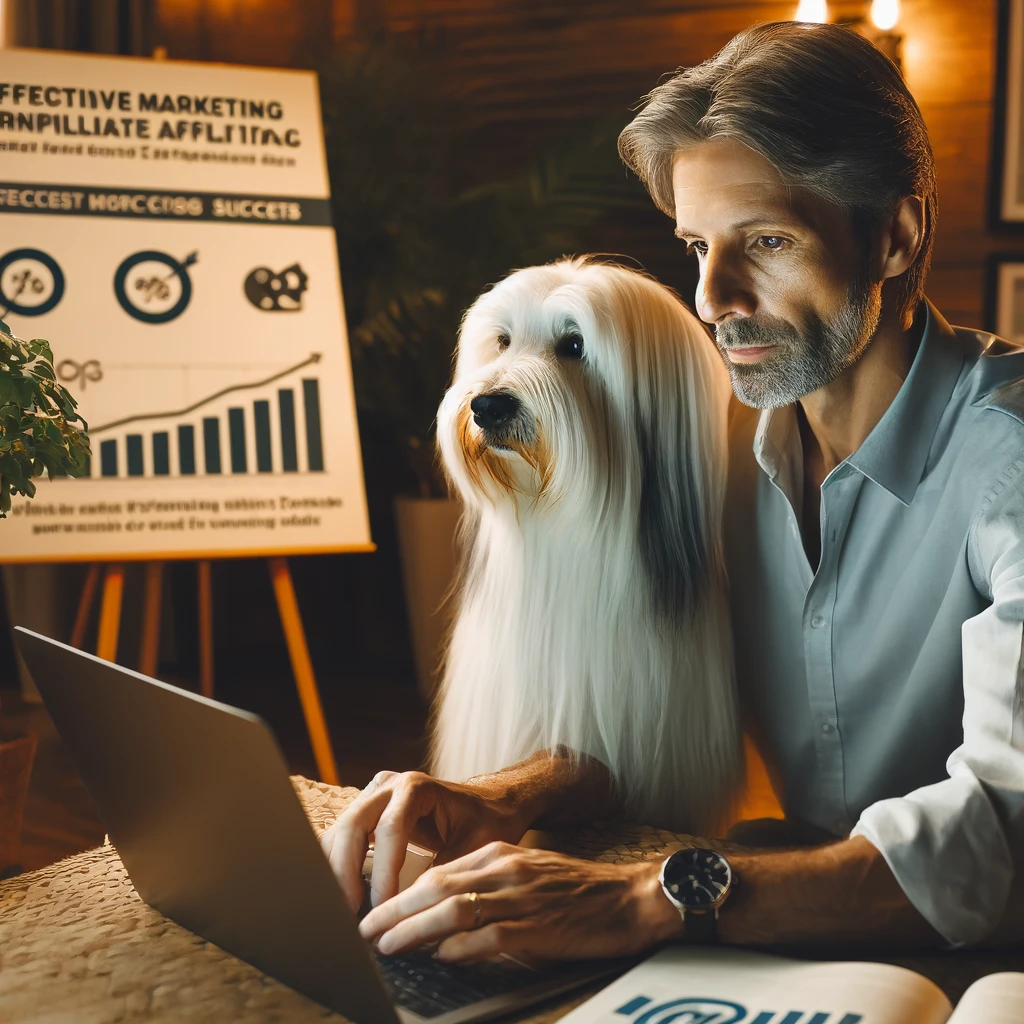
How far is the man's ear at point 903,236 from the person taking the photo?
A: 3.95 feet

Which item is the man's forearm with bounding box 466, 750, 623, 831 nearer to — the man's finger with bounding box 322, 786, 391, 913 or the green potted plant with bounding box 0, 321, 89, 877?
the man's finger with bounding box 322, 786, 391, 913

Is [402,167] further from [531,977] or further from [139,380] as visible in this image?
[531,977]

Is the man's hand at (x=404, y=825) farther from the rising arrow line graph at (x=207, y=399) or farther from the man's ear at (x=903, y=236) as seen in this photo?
the rising arrow line graph at (x=207, y=399)

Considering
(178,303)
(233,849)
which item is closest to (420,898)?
(233,849)

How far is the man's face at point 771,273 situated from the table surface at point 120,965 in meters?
0.61

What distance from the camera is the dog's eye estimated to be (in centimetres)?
128

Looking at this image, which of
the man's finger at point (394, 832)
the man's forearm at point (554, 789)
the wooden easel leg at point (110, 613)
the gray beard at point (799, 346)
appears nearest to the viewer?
the man's finger at point (394, 832)

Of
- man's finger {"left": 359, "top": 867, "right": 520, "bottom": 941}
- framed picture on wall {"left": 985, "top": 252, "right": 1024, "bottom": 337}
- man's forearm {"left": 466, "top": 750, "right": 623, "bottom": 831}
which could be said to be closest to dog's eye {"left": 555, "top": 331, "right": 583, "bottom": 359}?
man's forearm {"left": 466, "top": 750, "right": 623, "bottom": 831}

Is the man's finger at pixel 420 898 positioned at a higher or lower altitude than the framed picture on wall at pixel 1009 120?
lower

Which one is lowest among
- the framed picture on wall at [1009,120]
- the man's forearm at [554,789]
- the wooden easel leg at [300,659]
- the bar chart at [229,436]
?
the wooden easel leg at [300,659]

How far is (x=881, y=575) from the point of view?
48.5 inches

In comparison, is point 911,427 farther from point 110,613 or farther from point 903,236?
point 110,613

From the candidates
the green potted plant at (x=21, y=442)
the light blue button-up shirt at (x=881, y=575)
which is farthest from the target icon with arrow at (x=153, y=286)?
the light blue button-up shirt at (x=881, y=575)

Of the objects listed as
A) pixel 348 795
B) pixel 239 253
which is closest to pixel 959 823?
pixel 348 795
